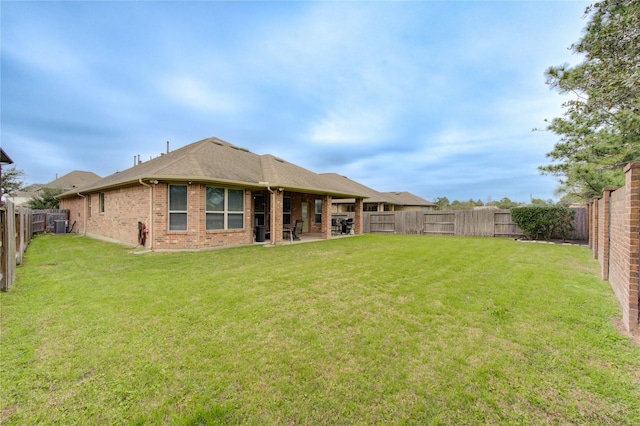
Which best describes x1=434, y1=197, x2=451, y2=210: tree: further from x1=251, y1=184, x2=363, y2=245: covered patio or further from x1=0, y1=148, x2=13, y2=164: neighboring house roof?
x1=0, y1=148, x2=13, y2=164: neighboring house roof

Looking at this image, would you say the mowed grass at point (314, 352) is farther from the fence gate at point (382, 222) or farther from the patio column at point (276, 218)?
the fence gate at point (382, 222)

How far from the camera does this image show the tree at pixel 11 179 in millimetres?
28484

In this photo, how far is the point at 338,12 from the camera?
1028 centimetres

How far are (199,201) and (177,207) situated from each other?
0.86m

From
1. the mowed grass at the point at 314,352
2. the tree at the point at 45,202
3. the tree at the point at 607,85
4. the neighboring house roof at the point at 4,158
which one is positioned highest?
the tree at the point at 607,85

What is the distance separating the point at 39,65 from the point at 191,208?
9.53m

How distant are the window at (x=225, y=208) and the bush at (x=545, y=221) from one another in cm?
1484

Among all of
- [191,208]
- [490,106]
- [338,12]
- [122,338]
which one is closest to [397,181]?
[490,106]

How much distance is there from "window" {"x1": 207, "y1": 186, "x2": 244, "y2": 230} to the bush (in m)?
14.8

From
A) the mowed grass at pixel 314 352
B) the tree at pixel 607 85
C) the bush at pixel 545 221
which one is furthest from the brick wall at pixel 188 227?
the bush at pixel 545 221

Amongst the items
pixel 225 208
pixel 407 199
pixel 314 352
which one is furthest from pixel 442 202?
pixel 314 352

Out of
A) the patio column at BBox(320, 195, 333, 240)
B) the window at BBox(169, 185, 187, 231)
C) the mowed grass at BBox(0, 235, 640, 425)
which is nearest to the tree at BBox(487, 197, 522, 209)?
the patio column at BBox(320, 195, 333, 240)

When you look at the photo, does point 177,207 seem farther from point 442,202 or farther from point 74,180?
point 442,202

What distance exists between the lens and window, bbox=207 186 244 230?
1052 centimetres
